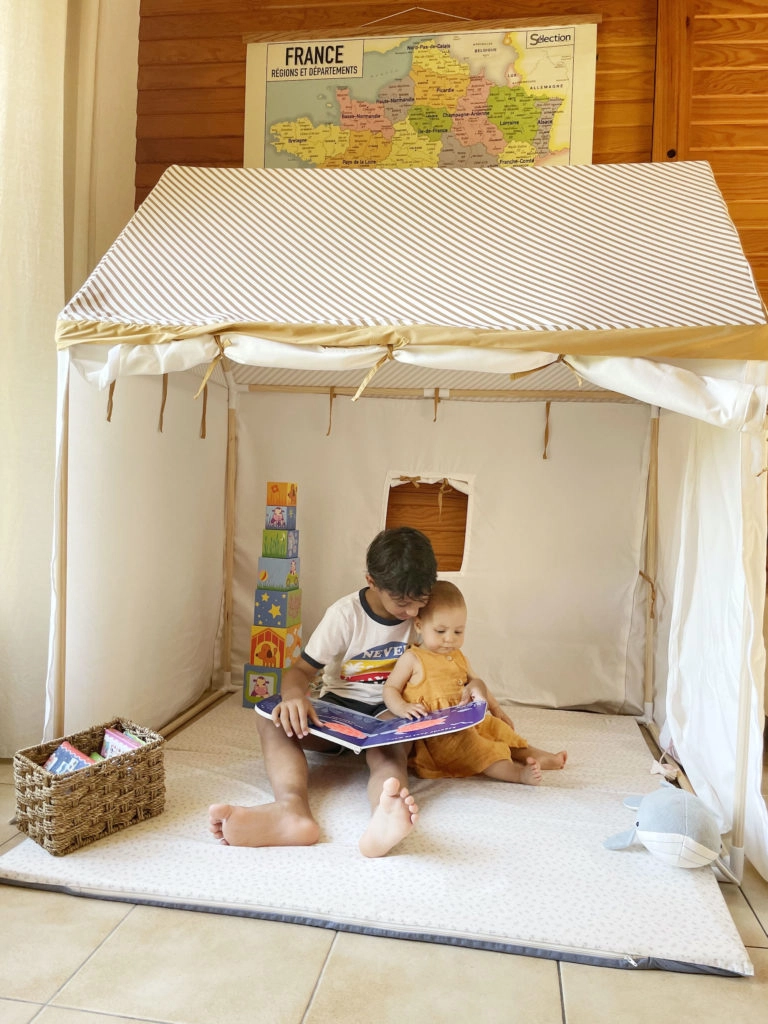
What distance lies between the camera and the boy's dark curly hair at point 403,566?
220 centimetres

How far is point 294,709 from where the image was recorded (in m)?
2.10

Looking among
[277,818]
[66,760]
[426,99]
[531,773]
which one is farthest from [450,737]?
[426,99]

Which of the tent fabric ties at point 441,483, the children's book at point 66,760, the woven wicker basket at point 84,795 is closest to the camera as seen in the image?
the woven wicker basket at point 84,795

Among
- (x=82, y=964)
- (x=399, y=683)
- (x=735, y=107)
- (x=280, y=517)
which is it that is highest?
(x=735, y=107)

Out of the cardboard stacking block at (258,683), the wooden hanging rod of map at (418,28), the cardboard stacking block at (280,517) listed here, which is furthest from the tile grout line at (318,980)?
the wooden hanging rod of map at (418,28)

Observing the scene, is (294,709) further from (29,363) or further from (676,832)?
(29,363)

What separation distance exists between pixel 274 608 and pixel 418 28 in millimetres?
2181

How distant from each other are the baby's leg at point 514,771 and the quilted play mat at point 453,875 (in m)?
0.03

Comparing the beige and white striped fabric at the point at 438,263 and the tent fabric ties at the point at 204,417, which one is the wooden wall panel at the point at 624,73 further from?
the tent fabric ties at the point at 204,417

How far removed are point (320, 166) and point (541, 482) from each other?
1.46 meters

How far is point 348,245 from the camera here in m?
2.32

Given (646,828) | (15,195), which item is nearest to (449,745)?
(646,828)

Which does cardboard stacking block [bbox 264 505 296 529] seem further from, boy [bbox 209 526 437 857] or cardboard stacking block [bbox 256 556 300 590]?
boy [bbox 209 526 437 857]

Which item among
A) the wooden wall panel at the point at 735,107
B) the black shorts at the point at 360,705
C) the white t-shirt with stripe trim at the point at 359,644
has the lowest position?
the black shorts at the point at 360,705
